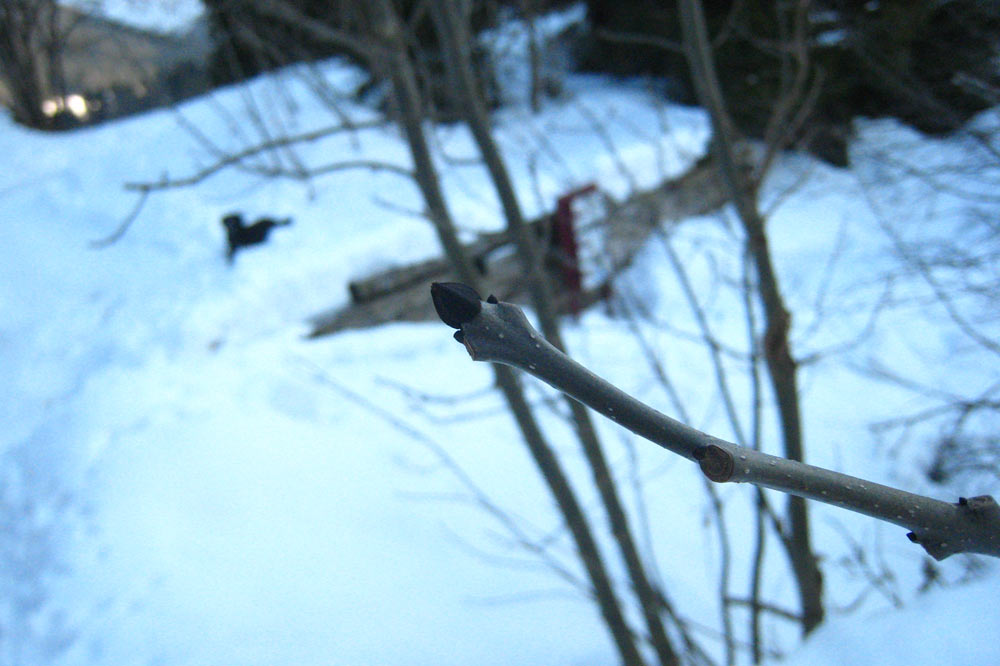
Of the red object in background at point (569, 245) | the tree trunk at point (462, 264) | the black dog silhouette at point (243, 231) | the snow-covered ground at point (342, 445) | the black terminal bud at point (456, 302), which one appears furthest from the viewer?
the red object in background at point (569, 245)

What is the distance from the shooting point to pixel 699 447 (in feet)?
2.21

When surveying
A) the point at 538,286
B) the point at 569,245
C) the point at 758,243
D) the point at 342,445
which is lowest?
the point at 758,243

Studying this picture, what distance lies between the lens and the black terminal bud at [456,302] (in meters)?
0.60

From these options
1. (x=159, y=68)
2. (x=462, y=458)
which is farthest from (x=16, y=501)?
(x=159, y=68)

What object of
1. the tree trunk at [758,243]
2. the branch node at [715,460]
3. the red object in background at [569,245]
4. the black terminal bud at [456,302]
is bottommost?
the branch node at [715,460]

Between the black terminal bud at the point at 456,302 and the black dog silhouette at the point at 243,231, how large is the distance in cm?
724

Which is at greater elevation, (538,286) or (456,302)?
(538,286)

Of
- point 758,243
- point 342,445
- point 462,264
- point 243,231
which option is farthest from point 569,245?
point 758,243

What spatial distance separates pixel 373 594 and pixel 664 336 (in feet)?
14.8

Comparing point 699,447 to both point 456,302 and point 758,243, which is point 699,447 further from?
point 758,243

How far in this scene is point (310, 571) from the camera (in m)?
4.21

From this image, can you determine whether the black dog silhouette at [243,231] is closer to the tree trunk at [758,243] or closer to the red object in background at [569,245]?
the red object in background at [569,245]

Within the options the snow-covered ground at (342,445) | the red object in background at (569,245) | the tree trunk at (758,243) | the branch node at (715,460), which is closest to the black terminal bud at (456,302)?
the branch node at (715,460)

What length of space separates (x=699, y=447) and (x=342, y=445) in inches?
190
